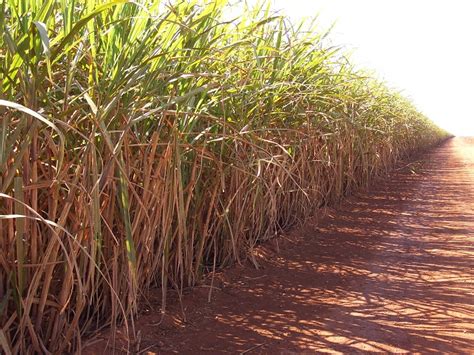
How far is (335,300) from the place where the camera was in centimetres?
283

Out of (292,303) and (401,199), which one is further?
(401,199)

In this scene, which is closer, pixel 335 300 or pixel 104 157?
pixel 104 157

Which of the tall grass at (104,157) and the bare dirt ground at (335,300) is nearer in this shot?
the tall grass at (104,157)

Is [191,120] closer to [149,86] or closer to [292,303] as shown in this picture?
[149,86]

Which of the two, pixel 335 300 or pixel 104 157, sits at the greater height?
pixel 104 157

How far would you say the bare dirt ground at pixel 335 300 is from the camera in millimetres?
2258

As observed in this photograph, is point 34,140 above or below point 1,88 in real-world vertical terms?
below

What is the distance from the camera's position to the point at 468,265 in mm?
3535

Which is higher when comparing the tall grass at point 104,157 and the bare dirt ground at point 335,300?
the tall grass at point 104,157

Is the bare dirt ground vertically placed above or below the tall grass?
below

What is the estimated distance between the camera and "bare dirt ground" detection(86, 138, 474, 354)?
7.41 ft

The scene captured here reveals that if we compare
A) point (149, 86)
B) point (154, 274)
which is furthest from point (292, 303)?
point (149, 86)

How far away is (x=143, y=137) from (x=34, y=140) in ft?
1.71

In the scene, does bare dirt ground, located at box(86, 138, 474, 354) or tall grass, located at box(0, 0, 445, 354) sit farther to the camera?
bare dirt ground, located at box(86, 138, 474, 354)
